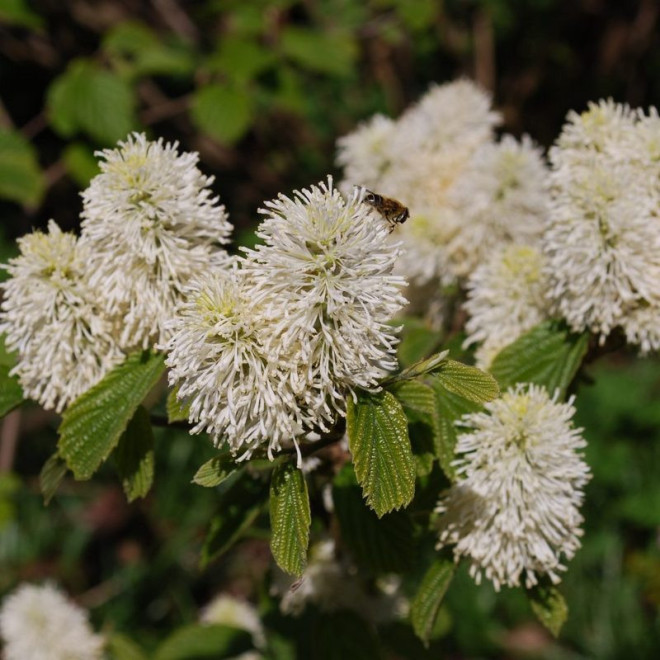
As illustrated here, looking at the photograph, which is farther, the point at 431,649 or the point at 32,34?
the point at 32,34

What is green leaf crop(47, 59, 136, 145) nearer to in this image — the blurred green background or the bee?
the blurred green background

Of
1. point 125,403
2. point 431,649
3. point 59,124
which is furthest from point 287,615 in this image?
point 59,124

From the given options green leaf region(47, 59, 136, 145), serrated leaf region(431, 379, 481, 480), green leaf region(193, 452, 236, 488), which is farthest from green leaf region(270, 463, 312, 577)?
green leaf region(47, 59, 136, 145)

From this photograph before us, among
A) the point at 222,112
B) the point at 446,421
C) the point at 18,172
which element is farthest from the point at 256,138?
the point at 446,421

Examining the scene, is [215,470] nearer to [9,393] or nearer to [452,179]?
[9,393]

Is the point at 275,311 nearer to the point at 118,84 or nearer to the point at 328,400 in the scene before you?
the point at 328,400
